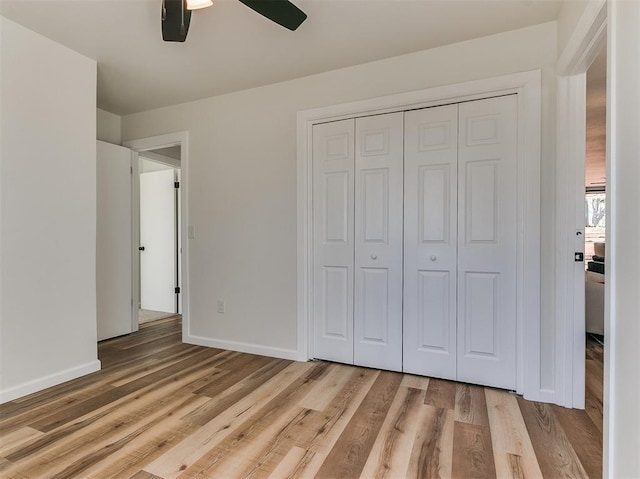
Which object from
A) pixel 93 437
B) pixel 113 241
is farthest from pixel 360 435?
pixel 113 241

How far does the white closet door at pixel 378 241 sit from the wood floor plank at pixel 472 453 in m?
0.78

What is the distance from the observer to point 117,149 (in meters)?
3.53

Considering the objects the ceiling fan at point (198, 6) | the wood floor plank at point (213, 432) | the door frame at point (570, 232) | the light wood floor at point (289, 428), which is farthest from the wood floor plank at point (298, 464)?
the ceiling fan at point (198, 6)

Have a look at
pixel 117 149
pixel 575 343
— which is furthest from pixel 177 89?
pixel 575 343

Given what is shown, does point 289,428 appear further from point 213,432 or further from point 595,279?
point 595,279

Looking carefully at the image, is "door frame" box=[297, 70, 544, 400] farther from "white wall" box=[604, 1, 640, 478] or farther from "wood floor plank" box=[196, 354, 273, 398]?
"wood floor plank" box=[196, 354, 273, 398]

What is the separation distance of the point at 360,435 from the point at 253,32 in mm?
2438

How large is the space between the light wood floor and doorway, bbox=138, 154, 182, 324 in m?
2.09

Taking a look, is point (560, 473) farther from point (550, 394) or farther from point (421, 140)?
point (421, 140)

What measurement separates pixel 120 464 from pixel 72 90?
2430mm

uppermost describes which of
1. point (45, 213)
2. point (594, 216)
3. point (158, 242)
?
point (594, 216)

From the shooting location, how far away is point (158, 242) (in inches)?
186

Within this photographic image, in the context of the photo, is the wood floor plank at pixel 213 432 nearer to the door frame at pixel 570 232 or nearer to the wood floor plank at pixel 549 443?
the wood floor plank at pixel 549 443

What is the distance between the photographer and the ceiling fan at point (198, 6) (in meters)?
1.52
